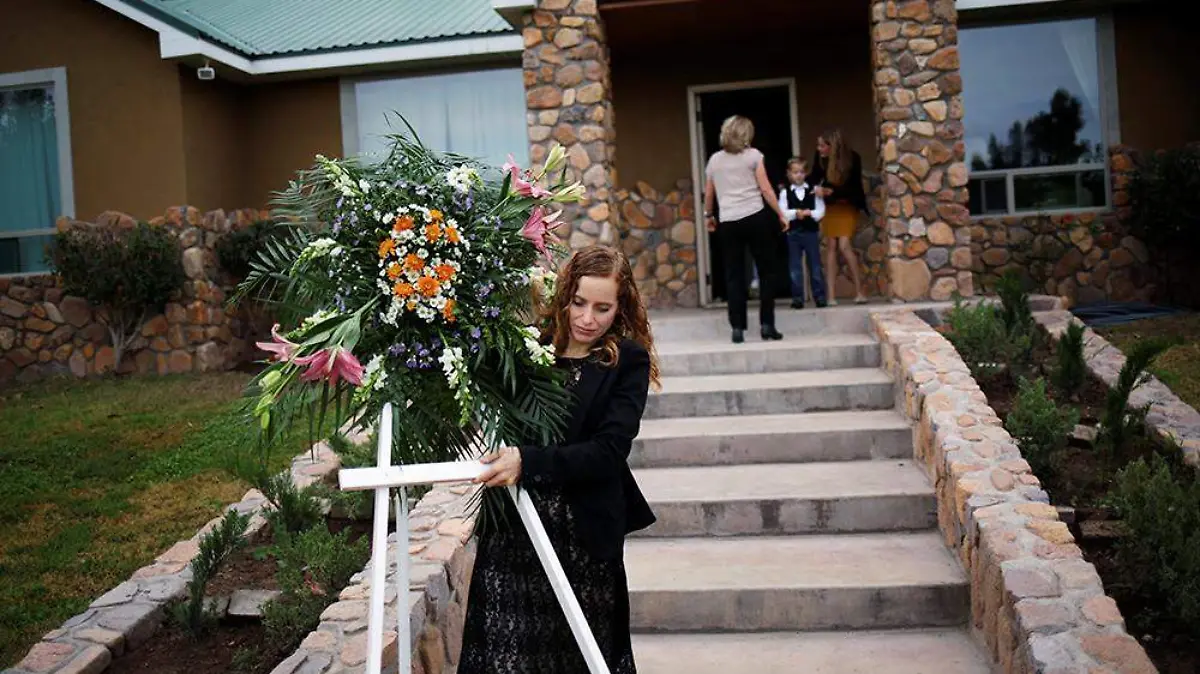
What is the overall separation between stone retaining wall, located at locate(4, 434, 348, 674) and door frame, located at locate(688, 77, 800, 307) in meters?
6.86

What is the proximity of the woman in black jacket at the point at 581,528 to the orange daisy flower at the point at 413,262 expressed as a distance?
1.56ft

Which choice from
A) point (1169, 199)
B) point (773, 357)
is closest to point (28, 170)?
point (773, 357)

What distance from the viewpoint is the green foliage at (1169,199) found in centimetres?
1060

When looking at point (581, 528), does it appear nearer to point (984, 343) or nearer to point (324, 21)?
point (984, 343)

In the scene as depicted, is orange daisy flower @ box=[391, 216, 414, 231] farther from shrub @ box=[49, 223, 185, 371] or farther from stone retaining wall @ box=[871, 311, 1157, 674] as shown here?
shrub @ box=[49, 223, 185, 371]

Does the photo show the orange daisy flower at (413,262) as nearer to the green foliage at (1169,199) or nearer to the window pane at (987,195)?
the green foliage at (1169,199)

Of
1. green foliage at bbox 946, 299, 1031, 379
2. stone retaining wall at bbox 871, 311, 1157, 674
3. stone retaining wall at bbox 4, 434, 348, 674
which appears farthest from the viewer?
green foliage at bbox 946, 299, 1031, 379

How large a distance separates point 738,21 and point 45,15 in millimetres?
7505

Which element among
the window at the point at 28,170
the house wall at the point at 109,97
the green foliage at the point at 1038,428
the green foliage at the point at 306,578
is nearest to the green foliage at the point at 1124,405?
the green foliage at the point at 1038,428

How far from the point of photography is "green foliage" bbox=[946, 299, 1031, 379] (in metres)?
7.19

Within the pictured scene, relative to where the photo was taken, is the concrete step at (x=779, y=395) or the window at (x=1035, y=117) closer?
the concrete step at (x=779, y=395)

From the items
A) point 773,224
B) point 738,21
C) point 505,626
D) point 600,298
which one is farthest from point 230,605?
point 738,21

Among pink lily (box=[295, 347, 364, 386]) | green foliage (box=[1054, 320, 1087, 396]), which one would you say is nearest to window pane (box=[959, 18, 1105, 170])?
green foliage (box=[1054, 320, 1087, 396])

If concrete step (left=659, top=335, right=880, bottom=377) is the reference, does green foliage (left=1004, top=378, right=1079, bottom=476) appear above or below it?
below
